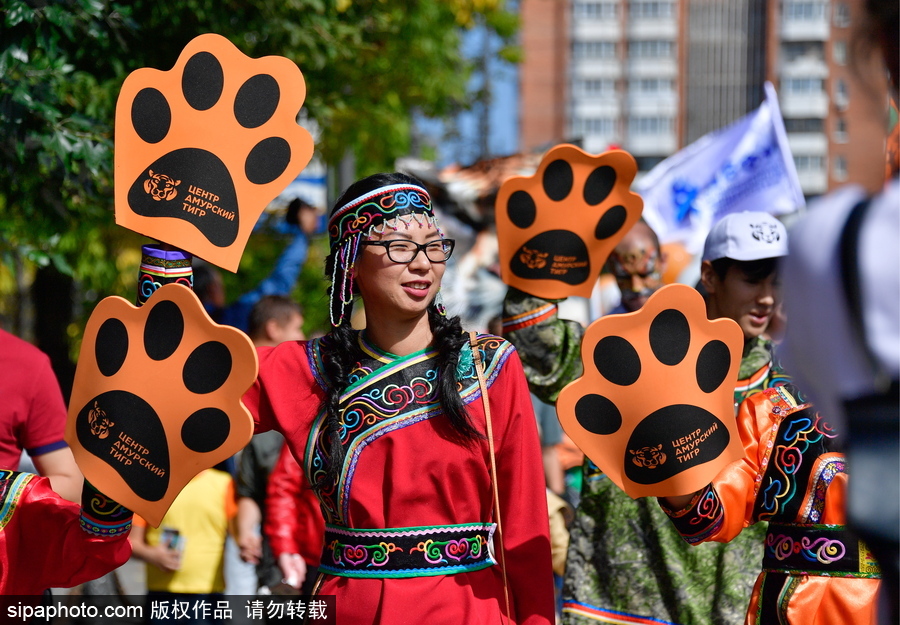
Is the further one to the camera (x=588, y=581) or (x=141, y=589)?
(x=141, y=589)

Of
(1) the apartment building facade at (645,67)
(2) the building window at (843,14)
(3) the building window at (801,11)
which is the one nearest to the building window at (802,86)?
(1) the apartment building facade at (645,67)

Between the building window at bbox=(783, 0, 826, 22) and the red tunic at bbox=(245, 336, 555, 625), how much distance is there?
6592 centimetres

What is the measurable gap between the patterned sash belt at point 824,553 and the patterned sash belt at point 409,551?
0.78m

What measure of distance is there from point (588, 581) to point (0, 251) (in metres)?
3.10

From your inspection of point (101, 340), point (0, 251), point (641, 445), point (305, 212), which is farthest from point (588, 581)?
point (305, 212)

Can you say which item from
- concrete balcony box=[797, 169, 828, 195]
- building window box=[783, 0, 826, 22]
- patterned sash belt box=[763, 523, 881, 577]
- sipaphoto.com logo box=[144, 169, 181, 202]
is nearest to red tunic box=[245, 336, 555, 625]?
sipaphoto.com logo box=[144, 169, 181, 202]

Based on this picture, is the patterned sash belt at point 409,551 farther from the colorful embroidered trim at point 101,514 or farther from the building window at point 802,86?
the building window at point 802,86

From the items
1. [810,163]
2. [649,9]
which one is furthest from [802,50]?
[649,9]

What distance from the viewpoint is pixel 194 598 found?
5.00 metres

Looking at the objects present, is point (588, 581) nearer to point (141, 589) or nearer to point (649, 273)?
point (649, 273)

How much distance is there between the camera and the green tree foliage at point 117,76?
12.8 feet

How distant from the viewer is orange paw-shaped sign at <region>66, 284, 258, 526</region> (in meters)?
2.37

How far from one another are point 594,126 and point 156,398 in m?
66.9

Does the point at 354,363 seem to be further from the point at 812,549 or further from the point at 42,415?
the point at 812,549
